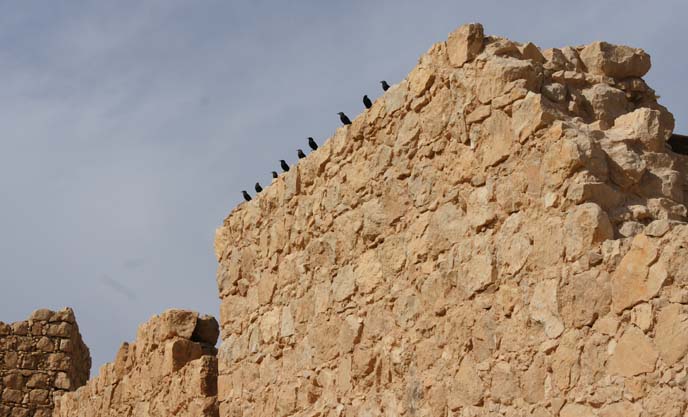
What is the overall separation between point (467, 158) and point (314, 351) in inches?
75.5

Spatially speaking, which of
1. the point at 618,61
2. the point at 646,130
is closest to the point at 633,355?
the point at 646,130

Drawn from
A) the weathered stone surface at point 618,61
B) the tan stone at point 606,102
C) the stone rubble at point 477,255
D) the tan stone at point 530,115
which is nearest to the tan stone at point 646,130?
the stone rubble at point 477,255

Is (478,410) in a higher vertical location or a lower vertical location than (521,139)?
lower

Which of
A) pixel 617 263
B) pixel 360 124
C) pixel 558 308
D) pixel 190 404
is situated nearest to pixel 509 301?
pixel 558 308

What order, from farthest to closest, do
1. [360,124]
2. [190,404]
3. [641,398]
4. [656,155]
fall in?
[190,404] → [360,124] → [656,155] → [641,398]

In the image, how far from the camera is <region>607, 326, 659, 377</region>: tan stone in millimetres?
5043

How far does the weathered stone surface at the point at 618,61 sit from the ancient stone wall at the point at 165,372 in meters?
4.03

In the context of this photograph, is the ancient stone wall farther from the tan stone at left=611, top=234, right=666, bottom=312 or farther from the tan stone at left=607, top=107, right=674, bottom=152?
the tan stone at left=611, top=234, right=666, bottom=312

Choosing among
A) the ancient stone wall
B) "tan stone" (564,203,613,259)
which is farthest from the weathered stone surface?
the ancient stone wall

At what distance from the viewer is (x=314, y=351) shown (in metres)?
7.65

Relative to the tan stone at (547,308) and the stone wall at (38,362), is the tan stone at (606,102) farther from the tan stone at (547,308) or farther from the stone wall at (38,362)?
the stone wall at (38,362)

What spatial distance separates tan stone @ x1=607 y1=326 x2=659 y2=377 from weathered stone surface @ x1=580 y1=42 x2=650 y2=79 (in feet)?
6.03

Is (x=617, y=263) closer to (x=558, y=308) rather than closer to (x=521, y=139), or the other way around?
(x=558, y=308)

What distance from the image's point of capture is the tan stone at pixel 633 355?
16.5ft
